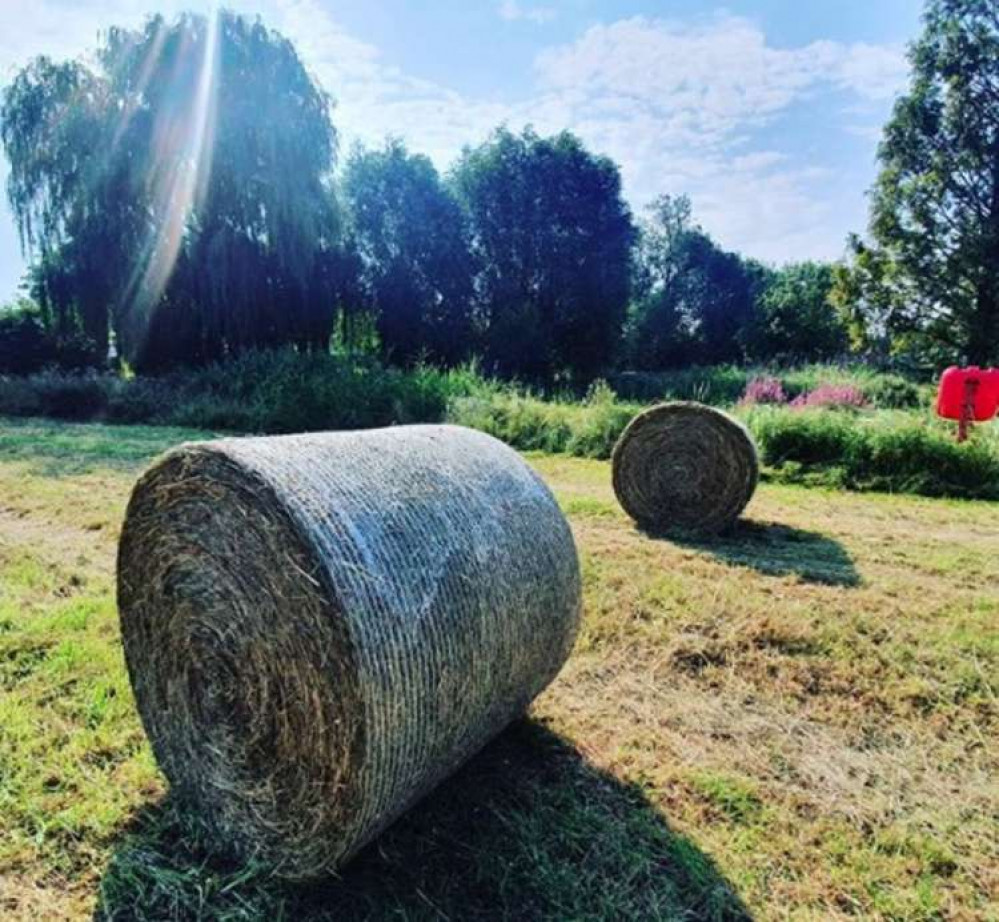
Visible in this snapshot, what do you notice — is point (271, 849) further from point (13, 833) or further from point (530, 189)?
point (530, 189)

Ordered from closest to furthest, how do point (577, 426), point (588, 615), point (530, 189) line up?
point (588, 615) → point (577, 426) → point (530, 189)

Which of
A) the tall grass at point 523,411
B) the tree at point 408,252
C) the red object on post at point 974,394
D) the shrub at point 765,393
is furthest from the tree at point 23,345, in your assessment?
the red object on post at point 974,394

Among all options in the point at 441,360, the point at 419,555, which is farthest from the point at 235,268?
the point at 419,555

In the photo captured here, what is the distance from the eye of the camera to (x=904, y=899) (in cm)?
204

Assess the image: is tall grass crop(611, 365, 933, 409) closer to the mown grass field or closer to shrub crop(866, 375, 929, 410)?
shrub crop(866, 375, 929, 410)

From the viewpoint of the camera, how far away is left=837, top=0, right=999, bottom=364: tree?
19.8 metres

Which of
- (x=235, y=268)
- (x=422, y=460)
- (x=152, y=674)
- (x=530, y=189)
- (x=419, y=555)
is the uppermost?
(x=530, y=189)

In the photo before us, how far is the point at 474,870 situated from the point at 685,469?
13.9 feet

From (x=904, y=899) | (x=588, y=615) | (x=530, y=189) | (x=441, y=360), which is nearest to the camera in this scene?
(x=904, y=899)

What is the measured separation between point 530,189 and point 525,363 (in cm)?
769

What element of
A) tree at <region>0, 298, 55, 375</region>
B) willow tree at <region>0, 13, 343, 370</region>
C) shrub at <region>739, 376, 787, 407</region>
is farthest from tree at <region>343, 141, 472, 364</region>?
shrub at <region>739, 376, 787, 407</region>

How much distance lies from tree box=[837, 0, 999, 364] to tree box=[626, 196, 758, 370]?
15.0m

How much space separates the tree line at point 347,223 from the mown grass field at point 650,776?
13651 mm

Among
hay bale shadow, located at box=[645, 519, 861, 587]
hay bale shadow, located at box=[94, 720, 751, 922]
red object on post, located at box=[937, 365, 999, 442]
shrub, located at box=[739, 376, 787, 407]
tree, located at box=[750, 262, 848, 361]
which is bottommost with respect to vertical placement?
hay bale shadow, located at box=[94, 720, 751, 922]
